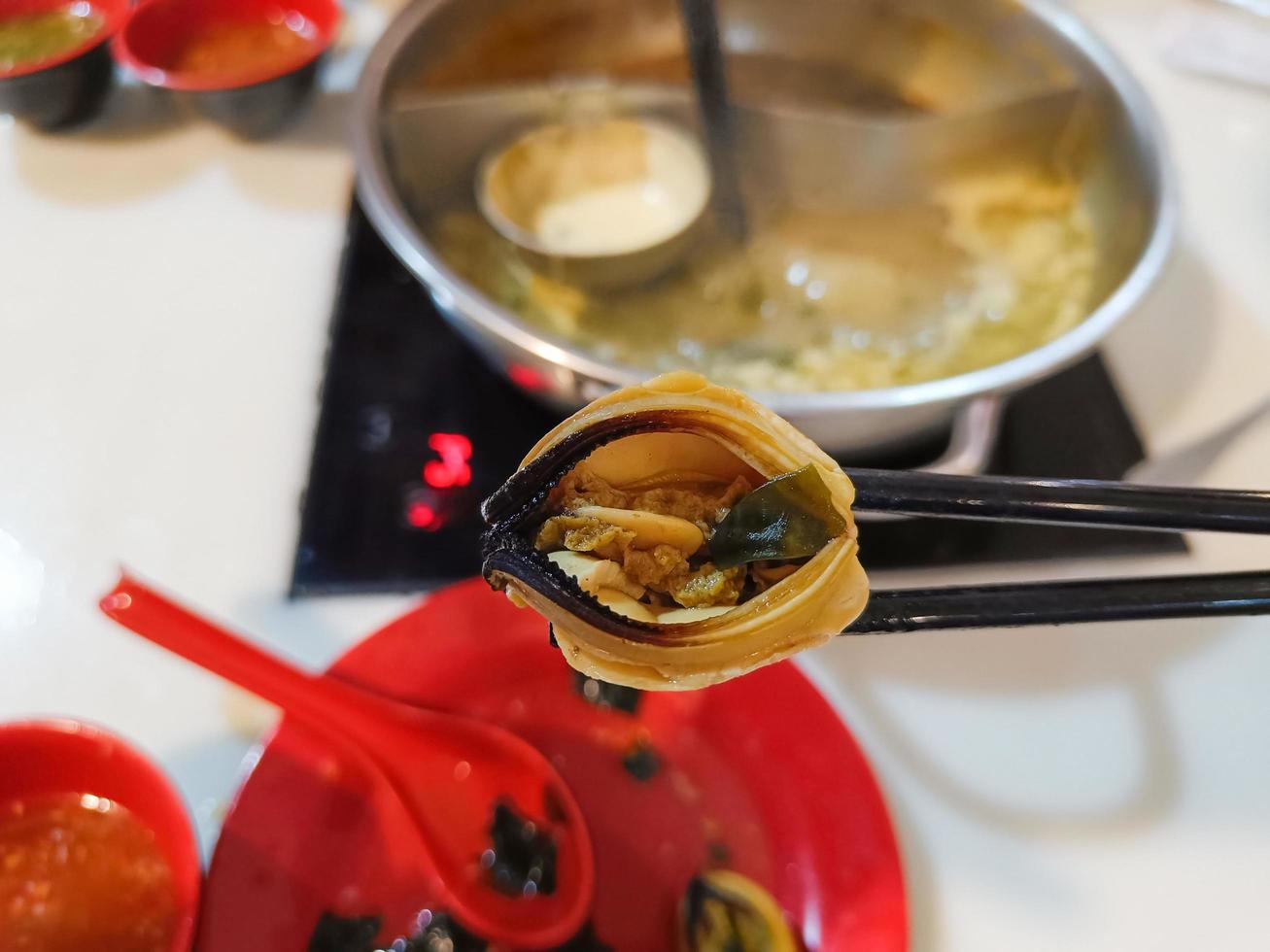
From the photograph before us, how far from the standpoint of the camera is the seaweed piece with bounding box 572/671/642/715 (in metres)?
0.96

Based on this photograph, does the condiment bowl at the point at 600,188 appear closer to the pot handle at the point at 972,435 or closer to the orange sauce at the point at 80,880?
the pot handle at the point at 972,435

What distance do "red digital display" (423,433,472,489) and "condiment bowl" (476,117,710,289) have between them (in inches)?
13.7

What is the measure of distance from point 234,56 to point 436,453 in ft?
3.07

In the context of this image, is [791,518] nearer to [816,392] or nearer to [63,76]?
[816,392]

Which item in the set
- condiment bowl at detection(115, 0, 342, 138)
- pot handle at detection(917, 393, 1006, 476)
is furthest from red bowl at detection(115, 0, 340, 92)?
pot handle at detection(917, 393, 1006, 476)

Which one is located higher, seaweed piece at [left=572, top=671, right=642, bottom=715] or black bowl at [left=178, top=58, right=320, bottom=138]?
black bowl at [left=178, top=58, right=320, bottom=138]

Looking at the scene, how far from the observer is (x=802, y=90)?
5.60 feet

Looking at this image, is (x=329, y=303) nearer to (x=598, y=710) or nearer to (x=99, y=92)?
(x=99, y=92)

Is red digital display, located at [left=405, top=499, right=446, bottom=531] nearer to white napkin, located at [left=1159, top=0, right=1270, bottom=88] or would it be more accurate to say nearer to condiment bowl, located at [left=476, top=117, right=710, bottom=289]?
condiment bowl, located at [left=476, top=117, right=710, bottom=289]

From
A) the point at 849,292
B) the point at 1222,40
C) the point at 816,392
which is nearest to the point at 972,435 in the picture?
the point at 816,392

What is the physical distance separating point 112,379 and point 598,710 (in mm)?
883

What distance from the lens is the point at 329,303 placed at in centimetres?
134

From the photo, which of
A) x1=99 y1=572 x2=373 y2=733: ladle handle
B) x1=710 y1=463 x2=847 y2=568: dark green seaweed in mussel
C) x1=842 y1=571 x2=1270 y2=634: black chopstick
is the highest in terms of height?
x1=710 y1=463 x2=847 y2=568: dark green seaweed in mussel

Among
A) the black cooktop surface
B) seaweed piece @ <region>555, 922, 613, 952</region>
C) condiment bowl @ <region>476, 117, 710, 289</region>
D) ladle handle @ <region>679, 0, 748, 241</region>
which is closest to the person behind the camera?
seaweed piece @ <region>555, 922, 613, 952</region>
